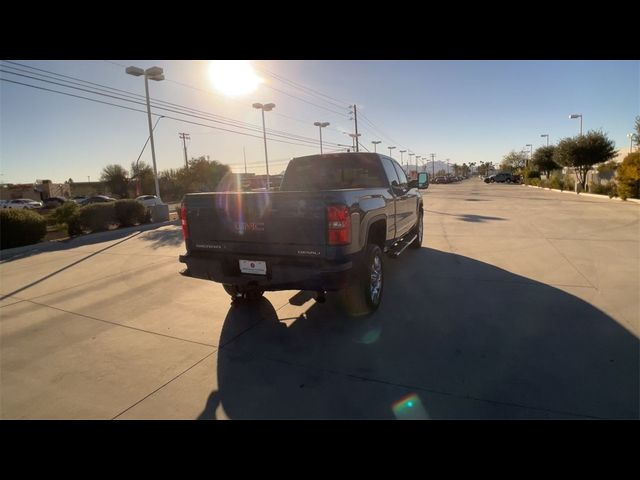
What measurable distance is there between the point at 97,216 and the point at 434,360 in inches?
543

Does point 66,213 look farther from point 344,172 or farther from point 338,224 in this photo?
point 338,224

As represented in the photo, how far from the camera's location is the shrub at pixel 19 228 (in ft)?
32.6

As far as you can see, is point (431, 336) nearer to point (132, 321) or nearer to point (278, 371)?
point (278, 371)

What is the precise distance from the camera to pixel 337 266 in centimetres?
336

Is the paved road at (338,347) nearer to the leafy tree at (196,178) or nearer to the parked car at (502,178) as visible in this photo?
the leafy tree at (196,178)

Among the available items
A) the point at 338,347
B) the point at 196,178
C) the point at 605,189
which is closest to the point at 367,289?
the point at 338,347

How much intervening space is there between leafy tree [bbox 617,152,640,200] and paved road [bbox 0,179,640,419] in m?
15.5

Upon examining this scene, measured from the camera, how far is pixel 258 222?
11.9 ft

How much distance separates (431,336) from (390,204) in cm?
217

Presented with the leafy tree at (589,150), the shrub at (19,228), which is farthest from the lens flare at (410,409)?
the leafy tree at (589,150)

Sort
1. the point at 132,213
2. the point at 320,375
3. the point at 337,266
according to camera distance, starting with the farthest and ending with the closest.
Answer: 1. the point at 132,213
2. the point at 337,266
3. the point at 320,375

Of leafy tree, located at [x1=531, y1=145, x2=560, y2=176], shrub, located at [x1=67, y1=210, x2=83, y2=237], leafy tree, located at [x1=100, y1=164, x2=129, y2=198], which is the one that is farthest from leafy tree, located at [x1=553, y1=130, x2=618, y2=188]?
leafy tree, located at [x1=100, y1=164, x2=129, y2=198]

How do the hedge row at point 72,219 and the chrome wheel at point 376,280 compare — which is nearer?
the chrome wheel at point 376,280
